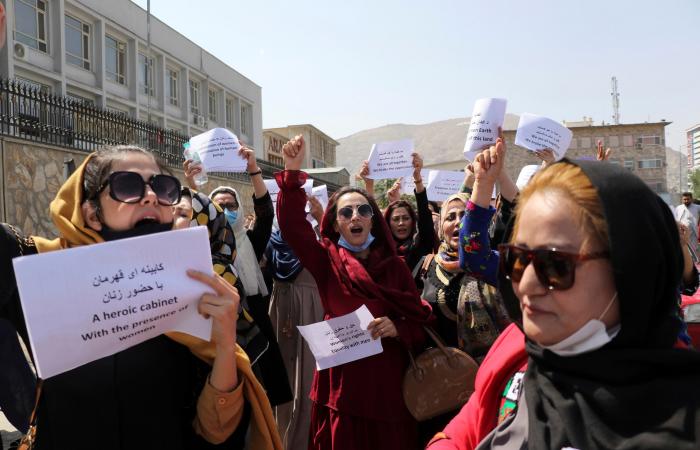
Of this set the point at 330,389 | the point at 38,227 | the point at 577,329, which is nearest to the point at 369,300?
the point at 330,389

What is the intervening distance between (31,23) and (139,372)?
24.6 meters

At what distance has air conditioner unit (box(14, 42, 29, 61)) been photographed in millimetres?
20766

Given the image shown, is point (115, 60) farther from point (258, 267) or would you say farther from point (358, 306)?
point (358, 306)

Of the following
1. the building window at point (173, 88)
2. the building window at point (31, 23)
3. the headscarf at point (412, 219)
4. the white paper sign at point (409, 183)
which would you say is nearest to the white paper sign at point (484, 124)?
the headscarf at point (412, 219)

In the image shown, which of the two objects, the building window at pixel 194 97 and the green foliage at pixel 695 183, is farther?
the green foliage at pixel 695 183

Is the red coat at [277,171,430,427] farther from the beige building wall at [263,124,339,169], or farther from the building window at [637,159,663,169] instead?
the building window at [637,159,663,169]

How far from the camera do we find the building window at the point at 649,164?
2184 inches

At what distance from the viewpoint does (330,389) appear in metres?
3.40

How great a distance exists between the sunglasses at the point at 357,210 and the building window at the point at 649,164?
193 feet

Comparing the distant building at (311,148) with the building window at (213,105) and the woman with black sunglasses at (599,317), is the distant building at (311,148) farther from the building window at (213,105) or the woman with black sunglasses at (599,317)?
the woman with black sunglasses at (599,317)

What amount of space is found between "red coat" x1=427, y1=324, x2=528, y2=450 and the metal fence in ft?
29.5

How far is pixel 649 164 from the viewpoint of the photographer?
5581cm

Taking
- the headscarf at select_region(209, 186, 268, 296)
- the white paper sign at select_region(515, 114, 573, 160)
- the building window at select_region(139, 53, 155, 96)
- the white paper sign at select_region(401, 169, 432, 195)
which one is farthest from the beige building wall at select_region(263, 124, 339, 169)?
the white paper sign at select_region(515, 114, 573, 160)

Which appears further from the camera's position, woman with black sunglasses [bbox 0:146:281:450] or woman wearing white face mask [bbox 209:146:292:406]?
woman wearing white face mask [bbox 209:146:292:406]
